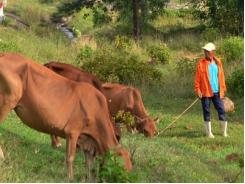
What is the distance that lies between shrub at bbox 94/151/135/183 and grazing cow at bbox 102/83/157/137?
467cm

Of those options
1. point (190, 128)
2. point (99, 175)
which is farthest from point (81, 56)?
point (99, 175)

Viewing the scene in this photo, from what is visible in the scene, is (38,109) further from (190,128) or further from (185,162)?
(190,128)

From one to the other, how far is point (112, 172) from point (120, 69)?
12037 mm

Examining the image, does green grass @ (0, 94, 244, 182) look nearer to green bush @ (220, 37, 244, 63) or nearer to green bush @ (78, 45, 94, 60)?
green bush @ (78, 45, 94, 60)

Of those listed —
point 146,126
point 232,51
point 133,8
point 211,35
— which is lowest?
point 211,35

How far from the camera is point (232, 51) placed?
2261cm

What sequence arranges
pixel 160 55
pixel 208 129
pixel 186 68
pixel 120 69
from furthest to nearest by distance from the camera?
1. pixel 160 55
2. pixel 186 68
3. pixel 120 69
4. pixel 208 129

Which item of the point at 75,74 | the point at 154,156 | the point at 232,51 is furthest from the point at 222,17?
the point at 154,156

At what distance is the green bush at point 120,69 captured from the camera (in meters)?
19.6

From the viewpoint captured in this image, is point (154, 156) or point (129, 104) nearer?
point (154, 156)

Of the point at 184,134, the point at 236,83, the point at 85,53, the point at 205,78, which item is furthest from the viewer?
the point at 85,53

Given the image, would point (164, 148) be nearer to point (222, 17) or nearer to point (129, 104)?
point (129, 104)

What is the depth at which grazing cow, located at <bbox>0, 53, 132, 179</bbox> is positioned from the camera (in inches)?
339

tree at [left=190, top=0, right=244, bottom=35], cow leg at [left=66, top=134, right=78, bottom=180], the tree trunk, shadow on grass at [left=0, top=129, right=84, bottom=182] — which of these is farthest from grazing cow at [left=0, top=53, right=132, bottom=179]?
the tree trunk
